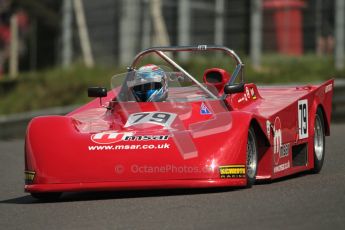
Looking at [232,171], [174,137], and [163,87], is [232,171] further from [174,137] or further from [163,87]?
[163,87]

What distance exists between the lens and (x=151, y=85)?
9305 mm

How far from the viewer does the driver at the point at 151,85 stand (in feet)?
30.3

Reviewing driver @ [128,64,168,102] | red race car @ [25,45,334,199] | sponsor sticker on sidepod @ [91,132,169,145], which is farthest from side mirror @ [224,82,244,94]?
sponsor sticker on sidepod @ [91,132,169,145]

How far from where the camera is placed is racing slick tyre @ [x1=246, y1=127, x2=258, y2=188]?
8.36 meters

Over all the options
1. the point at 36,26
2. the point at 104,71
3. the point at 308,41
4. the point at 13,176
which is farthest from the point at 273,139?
the point at 36,26

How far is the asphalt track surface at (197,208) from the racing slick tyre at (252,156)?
4.4 inches

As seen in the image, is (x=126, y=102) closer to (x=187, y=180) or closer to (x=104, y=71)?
(x=187, y=180)

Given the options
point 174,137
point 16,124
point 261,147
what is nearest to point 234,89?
point 261,147

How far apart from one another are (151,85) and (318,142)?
1.78 meters

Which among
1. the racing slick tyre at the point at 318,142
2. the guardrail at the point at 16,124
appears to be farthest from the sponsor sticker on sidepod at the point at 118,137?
the guardrail at the point at 16,124

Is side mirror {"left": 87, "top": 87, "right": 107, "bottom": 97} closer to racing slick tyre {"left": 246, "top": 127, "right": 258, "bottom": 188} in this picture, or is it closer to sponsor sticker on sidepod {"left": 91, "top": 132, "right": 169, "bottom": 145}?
sponsor sticker on sidepod {"left": 91, "top": 132, "right": 169, "bottom": 145}

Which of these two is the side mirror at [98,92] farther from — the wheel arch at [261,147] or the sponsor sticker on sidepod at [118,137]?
the wheel arch at [261,147]

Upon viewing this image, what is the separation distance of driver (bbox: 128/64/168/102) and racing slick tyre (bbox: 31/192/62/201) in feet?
4.19

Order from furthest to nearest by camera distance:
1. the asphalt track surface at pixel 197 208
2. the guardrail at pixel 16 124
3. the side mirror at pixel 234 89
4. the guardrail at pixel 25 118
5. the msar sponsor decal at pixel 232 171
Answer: the guardrail at pixel 16 124
the guardrail at pixel 25 118
the side mirror at pixel 234 89
the msar sponsor decal at pixel 232 171
the asphalt track surface at pixel 197 208
